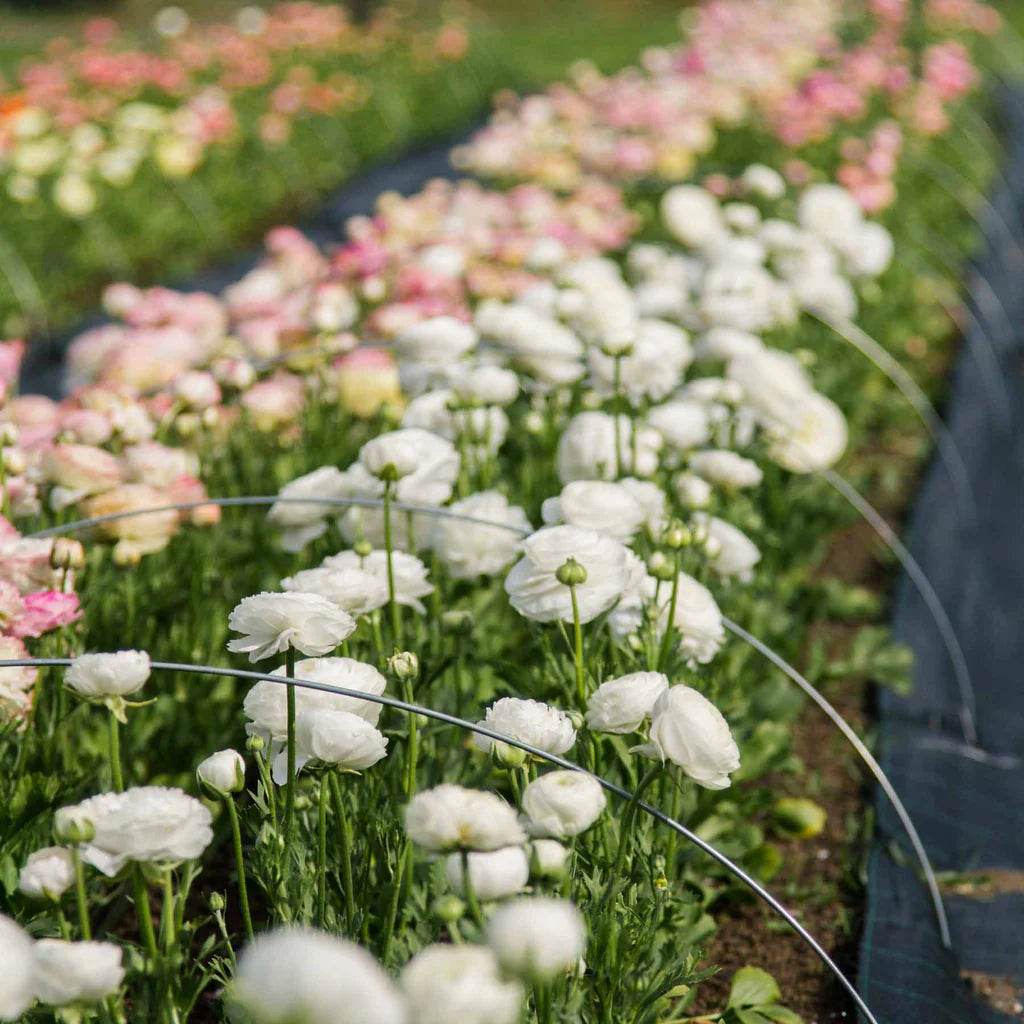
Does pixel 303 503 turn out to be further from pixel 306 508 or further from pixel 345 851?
pixel 345 851

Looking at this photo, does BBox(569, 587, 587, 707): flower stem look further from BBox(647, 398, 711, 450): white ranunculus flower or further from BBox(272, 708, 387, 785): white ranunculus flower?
BBox(647, 398, 711, 450): white ranunculus flower

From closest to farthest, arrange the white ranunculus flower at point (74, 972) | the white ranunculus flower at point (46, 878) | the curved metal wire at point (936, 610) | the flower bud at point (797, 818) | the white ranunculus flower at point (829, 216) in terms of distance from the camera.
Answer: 1. the white ranunculus flower at point (74, 972)
2. the white ranunculus flower at point (46, 878)
3. the flower bud at point (797, 818)
4. the curved metal wire at point (936, 610)
5. the white ranunculus flower at point (829, 216)

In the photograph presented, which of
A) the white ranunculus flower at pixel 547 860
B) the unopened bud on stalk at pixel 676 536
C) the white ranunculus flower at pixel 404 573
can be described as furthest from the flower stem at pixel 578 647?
the white ranunculus flower at pixel 547 860

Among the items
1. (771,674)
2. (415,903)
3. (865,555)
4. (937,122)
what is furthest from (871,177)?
(415,903)

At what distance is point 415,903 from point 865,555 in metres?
1.90

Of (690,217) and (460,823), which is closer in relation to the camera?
(460,823)

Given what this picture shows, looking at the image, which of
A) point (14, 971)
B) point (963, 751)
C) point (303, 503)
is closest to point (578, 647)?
point (303, 503)

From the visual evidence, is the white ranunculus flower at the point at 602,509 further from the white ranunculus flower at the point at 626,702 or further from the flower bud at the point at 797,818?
the flower bud at the point at 797,818

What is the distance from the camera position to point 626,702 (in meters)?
1.15

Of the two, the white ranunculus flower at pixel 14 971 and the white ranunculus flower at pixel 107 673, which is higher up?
the white ranunculus flower at pixel 14 971

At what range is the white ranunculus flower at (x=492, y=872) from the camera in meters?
0.85

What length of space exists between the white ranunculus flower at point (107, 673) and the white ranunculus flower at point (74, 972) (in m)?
0.21

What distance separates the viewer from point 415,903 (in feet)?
4.07

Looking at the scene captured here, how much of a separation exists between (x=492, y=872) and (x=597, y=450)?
109 cm
